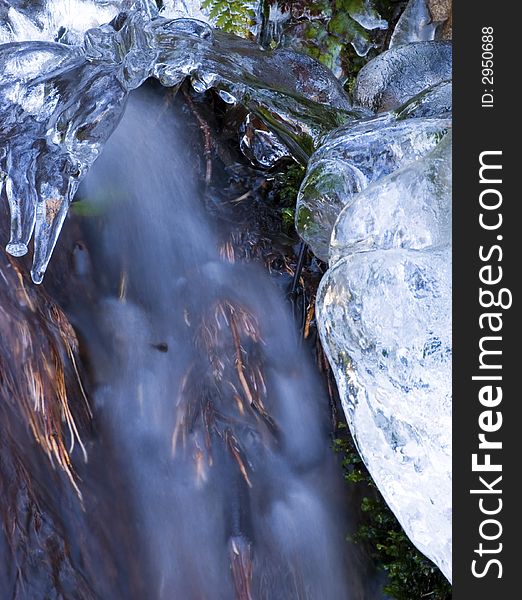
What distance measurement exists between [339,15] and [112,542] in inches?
110

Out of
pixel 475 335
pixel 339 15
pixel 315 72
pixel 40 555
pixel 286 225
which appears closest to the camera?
pixel 475 335

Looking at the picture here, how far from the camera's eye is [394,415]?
1.75m

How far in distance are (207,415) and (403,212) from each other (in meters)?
0.82

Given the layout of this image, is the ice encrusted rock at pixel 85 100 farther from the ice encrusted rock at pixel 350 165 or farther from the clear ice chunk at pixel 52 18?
the clear ice chunk at pixel 52 18

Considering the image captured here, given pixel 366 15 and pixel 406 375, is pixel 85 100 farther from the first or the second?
pixel 366 15

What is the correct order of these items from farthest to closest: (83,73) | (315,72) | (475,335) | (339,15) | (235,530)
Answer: (339,15) < (315,72) < (83,73) < (235,530) < (475,335)

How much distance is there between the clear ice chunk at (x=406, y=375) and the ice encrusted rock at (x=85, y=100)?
973 millimetres

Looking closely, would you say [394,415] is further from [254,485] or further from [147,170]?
[147,170]

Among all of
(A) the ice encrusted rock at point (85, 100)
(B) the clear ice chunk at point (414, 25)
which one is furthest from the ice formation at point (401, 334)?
(B) the clear ice chunk at point (414, 25)

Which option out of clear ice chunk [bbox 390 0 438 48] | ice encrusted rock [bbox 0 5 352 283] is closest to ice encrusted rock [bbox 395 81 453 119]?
ice encrusted rock [bbox 0 5 352 283]

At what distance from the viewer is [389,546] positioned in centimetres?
224

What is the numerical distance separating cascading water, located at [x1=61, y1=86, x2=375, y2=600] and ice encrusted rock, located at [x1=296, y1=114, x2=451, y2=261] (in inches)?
12.1

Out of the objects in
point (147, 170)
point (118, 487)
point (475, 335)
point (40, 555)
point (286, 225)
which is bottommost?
point (40, 555)

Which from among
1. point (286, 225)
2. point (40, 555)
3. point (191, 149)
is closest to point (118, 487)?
point (40, 555)
